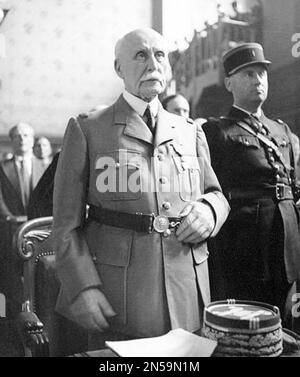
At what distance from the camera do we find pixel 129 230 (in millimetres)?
973

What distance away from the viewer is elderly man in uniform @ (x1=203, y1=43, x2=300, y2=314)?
1.43 meters

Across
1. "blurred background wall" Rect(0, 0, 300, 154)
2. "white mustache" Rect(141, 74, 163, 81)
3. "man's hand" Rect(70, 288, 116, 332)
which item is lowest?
"man's hand" Rect(70, 288, 116, 332)

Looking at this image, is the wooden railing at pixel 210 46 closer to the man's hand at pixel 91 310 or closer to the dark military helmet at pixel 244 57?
the dark military helmet at pixel 244 57

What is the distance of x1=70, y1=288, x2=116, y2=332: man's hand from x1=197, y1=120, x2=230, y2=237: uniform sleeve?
0.26 metres

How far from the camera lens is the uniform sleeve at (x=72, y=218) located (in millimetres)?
936

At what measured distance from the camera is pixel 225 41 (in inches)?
139

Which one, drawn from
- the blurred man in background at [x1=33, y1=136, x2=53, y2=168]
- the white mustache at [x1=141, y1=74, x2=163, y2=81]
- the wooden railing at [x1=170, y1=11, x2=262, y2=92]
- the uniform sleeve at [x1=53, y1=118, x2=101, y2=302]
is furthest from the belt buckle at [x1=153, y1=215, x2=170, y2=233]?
the wooden railing at [x1=170, y1=11, x2=262, y2=92]

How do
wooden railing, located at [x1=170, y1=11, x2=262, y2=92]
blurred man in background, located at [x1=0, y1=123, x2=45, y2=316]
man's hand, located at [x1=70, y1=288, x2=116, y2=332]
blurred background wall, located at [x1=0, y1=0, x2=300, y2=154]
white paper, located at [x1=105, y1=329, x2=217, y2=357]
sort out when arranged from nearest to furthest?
white paper, located at [x1=105, y1=329, x2=217, y2=357]
man's hand, located at [x1=70, y1=288, x2=116, y2=332]
blurred background wall, located at [x1=0, y1=0, x2=300, y2=154]
blurred man in background, located at [x1=0, y1=123, x2=45, y2=316]
wooden railing, located at [x1=170, y1=11, x2=262, y2=92]

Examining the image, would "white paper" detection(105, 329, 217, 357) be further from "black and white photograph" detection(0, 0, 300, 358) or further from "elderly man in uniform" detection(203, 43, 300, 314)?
"elderly man in uniform" detection(203, 43, 300, 314)

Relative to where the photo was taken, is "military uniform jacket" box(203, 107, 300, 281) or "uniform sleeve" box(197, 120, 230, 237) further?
"military uniform jacket" box(203, 107, 300, 281)

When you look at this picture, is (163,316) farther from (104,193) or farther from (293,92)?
(293,92)

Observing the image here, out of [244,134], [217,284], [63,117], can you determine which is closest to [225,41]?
[63,117]

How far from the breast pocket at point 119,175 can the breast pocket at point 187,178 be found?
0.28 feet

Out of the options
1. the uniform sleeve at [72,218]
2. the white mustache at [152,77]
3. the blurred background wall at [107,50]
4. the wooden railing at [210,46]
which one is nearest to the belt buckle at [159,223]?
the uniform sleeve at [72,218]
